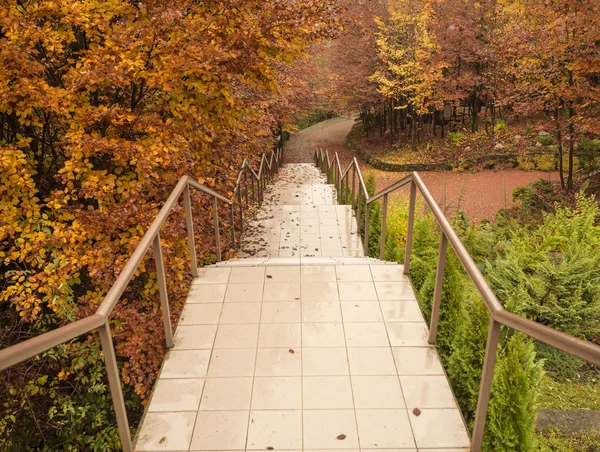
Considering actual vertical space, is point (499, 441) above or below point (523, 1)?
below

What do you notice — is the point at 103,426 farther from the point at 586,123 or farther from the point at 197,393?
the point at 586,123

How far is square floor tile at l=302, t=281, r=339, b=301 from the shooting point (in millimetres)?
4219

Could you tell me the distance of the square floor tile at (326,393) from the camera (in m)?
3.03

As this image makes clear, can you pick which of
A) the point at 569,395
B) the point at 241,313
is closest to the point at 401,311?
the point at 241,313

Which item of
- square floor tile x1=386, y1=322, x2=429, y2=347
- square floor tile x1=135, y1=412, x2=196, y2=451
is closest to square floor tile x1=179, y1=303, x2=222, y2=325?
square floor tile x1=135, y1=412, x2=196, y2=451

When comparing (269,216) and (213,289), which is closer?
(213,289)

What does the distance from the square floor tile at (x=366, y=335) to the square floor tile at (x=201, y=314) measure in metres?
1.13

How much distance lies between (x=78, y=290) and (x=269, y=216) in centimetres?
464

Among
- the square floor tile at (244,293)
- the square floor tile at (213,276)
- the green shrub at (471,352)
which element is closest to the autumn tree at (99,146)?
the square floor tile at (213,276)

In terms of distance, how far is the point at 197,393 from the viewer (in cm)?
316

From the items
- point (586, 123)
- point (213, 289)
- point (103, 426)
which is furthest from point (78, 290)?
point (586, 123)

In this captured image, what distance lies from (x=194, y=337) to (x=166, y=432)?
0.95m

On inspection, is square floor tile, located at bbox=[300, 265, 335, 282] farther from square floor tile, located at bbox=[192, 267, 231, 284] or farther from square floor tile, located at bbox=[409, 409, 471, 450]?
square floor tile, located at bbox=[409, 409, 471, 450]

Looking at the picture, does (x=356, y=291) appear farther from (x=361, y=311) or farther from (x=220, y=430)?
(x=220, y=430)
